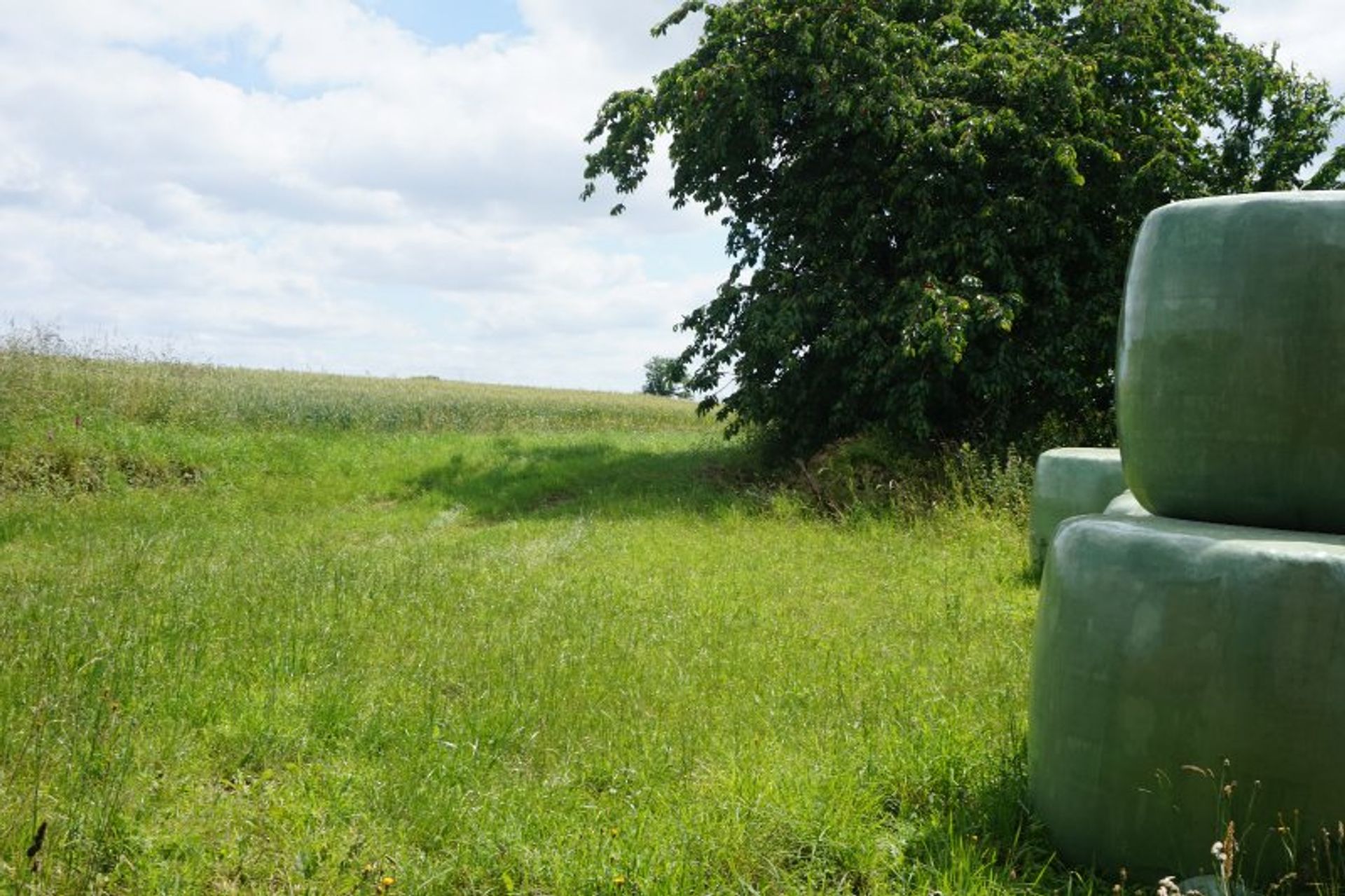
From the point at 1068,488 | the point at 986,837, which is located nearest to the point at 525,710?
the point at 986,837

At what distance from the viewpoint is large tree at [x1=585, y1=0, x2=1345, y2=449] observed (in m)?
13.3

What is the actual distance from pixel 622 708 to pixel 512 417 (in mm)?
23121

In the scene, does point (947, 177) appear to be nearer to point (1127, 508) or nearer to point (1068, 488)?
point (1068, 488)

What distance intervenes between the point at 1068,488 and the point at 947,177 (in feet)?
24.0

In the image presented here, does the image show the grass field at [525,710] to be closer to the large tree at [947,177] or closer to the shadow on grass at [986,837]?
the shadow on grass at [986,837]

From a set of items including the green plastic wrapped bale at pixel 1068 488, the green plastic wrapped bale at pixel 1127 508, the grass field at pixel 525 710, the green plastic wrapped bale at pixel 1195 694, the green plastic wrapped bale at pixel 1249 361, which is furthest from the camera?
the green plastic wrapped bale at pixel 1068 488

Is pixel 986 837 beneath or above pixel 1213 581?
beneath

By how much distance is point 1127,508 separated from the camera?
3955 mm

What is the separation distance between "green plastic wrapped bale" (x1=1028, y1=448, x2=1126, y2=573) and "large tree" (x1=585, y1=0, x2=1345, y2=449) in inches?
167

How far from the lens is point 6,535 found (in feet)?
35.8

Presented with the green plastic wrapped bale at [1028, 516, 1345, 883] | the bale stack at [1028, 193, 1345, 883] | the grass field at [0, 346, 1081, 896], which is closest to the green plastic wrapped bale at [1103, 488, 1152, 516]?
the bale stack at [1028, 193, 1345, 883]

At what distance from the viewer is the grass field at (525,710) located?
318 cm

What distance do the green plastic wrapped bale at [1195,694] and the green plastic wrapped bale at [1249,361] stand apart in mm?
193

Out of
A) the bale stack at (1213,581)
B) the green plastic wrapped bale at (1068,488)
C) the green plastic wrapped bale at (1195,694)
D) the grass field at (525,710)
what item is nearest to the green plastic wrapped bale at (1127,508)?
the bale stack at (1213,581)
